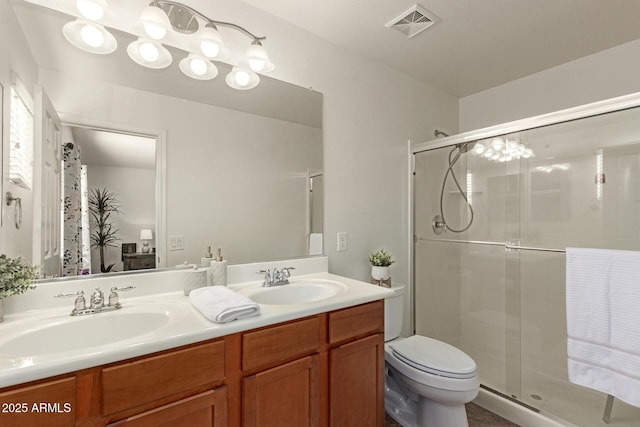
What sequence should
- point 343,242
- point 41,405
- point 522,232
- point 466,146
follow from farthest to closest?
point 466,146, point 522,232, point 343,242, point 41,405

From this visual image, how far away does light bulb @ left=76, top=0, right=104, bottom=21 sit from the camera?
3.97 ft

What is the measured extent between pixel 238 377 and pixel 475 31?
2.32 m

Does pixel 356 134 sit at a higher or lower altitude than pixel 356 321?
higher

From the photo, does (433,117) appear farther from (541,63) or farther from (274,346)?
(274,346)

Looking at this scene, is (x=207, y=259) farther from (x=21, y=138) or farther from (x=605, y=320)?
(x=605, y=320)

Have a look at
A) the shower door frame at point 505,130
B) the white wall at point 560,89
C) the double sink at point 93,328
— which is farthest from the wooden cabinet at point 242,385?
the white wall at point 560,89

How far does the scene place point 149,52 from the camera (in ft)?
4.58

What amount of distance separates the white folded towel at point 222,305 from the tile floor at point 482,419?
4.51 feet

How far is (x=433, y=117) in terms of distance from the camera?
8.91 ft

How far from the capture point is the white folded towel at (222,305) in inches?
41.1

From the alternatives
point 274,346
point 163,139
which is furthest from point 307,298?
point 163,139

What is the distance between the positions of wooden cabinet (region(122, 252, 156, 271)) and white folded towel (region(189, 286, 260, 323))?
1.04 ft

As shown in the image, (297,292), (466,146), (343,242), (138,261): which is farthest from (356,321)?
(466,146)

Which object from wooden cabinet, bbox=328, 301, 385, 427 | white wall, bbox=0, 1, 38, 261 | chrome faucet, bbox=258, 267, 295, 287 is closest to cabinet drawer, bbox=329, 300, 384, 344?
wooden cabinet, bbox=328, 301, 385, 427
